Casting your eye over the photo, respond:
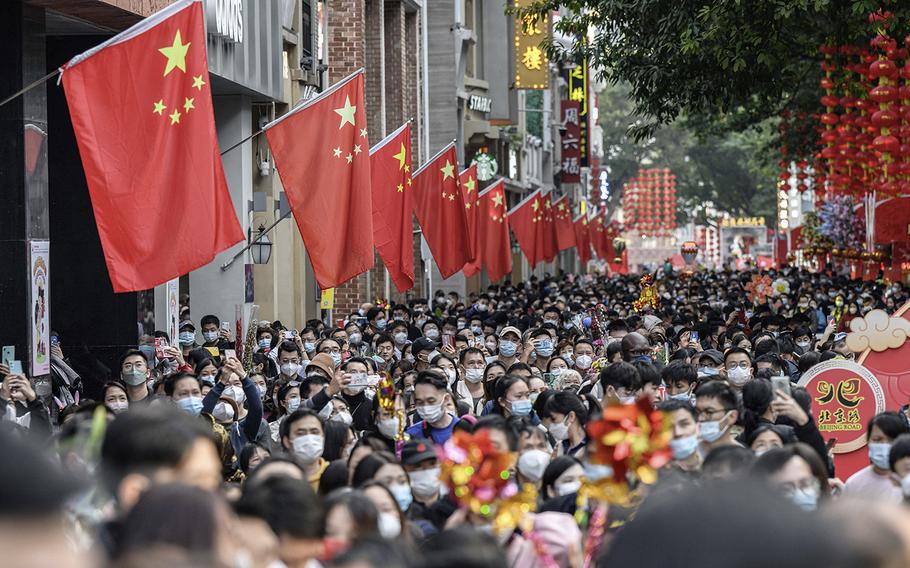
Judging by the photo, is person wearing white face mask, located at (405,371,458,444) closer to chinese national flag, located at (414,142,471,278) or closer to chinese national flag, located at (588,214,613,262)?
chinese national flag, located at (414,142,471,278)

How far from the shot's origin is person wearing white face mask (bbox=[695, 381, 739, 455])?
8828mm

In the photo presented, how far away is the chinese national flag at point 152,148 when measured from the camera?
38.6 ft

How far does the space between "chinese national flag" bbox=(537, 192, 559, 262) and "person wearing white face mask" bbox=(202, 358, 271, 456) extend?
77.3 feet

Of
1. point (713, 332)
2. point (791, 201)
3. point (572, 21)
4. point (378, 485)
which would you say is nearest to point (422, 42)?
point (572, 21)

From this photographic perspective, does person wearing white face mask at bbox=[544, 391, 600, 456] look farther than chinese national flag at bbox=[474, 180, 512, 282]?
No

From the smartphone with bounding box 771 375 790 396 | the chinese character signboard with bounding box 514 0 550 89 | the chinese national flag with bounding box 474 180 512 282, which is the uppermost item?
the chinese character signboard with bounding box 514 0 550 89

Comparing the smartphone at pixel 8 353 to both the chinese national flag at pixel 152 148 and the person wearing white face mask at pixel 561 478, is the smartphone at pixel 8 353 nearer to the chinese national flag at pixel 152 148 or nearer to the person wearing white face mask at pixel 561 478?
the chinese national flag at pixel 152 148

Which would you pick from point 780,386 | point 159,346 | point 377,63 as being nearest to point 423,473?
point 780,386

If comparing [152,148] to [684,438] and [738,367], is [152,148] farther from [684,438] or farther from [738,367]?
[684,438]

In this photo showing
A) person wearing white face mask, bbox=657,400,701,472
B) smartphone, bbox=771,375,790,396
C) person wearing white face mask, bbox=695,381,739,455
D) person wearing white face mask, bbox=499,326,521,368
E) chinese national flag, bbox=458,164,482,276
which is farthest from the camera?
chinese national flag, bbox=458,164,482,276

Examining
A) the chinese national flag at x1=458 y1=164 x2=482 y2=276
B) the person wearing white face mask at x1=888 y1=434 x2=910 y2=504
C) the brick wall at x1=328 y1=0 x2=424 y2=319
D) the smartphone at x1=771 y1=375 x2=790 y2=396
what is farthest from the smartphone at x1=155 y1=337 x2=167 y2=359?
the brick wall at x1=328 y1=0 x2=424 y2=319

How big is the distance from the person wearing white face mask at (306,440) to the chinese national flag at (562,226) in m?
30.6

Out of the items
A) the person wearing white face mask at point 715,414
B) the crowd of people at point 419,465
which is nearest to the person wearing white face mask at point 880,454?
the crowd of people at point 419,465

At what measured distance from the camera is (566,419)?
994 centimetres
